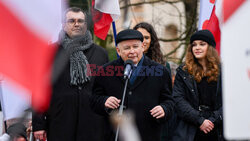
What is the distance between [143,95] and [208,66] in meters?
1.06

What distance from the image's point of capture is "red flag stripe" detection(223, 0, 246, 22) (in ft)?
7.41

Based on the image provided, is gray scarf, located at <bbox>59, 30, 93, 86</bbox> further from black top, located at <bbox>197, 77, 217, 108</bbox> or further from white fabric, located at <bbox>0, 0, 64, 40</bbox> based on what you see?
white fabric, located at <bbox>0, 0, 64, 40</bbox>

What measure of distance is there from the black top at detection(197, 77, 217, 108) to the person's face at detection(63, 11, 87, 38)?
1465 mm

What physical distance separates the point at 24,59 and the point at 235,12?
117cm

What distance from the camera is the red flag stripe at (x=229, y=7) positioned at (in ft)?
7.41

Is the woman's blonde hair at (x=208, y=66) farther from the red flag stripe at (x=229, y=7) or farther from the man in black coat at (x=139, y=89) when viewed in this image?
the red flag stripe at (x=229, y=7)

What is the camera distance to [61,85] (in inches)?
187

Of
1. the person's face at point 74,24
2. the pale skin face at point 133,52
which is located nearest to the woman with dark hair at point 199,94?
the pale skin face at point 133,52

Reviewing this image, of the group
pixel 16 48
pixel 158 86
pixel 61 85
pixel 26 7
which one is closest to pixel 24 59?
pixel 16 48

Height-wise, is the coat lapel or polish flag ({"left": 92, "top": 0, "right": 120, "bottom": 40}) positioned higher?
polish flag ({"left": 92, "top": 0, "right": 120, "bottom": 40})

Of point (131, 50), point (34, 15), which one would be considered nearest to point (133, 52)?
point (131, 50)

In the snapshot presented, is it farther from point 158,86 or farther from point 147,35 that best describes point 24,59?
point 147,35

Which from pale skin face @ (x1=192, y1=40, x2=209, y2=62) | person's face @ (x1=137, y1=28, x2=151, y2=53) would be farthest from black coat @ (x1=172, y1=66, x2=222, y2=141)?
person's face @ (x1=137, y1=28, x2=151, y2=53)

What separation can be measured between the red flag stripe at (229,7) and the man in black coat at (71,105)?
267 centimetres
